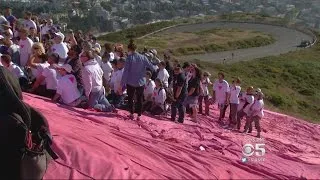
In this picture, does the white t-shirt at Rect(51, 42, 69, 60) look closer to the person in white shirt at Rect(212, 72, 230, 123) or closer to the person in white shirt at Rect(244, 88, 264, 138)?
the person in white shirt at Rect(212, 72, 230, 123)

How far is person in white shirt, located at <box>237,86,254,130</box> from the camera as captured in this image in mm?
13539

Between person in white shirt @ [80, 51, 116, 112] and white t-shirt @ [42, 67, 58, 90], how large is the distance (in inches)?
28.9

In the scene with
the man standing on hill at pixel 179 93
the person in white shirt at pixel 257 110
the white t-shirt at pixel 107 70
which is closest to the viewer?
the man standing on hill at pixel 179 93

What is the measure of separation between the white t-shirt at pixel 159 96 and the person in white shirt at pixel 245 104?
2.46 m

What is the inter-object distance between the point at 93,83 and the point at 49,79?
0.98m

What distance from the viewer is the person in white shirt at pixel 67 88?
32.8 ft

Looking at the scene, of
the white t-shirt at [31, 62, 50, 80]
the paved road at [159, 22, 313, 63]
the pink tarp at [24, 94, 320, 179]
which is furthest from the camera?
the paved road at [159, 22, 313, 63]

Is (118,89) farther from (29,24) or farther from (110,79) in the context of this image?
(29,24)

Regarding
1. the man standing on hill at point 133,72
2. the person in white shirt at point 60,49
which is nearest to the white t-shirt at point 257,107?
the man standing on hill at point 133,72

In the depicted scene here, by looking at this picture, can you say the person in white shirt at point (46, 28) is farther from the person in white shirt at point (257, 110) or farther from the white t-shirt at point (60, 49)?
the person in white shirt at point (257, 110)

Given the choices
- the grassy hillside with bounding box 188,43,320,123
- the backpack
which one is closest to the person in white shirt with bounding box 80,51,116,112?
the backpack

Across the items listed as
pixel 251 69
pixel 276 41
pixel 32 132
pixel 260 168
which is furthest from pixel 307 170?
pixel 276 41

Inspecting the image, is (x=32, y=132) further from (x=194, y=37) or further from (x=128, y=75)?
(x=194, y=37)

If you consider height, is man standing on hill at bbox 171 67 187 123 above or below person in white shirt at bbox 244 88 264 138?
above
